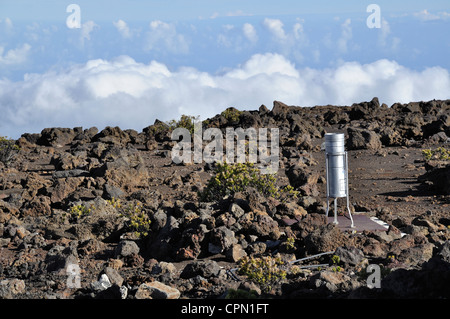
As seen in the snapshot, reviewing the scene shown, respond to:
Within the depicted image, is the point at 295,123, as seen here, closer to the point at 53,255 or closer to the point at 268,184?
the point at 268,184

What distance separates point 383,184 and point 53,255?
8207 millimetres

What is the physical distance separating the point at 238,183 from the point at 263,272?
4.39 metres

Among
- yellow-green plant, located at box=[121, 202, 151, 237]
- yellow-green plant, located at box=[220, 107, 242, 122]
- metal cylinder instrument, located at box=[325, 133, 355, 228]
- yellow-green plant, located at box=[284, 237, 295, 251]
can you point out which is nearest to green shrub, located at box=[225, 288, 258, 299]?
yellow-green plant, located at box=[284, 237, 295, 251]

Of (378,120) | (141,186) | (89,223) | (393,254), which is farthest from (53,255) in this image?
(378,120)

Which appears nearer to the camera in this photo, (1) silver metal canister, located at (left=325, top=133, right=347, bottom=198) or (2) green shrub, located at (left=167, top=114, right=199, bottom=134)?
(1) silver metal canister, located at (left=325, top=133, right=347, bottom=198)

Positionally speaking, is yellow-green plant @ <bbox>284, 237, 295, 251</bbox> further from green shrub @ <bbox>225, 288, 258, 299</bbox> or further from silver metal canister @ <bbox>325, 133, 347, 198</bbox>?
green shrub @ <bbox>225, 288, 258, 299</bbox>

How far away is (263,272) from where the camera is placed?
707 cm

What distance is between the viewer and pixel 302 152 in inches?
734

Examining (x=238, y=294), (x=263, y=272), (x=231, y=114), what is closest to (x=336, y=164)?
(x=263, y=272)

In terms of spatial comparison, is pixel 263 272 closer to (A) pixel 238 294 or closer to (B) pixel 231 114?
(A) pixel 238 294

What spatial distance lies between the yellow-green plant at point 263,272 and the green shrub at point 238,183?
12.9 feet

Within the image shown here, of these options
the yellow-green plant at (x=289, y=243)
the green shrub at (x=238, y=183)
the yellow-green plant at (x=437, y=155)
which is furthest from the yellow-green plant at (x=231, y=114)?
the yellow-green plant at (x=289, y=243)

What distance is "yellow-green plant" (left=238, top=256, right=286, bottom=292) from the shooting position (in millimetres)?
6984

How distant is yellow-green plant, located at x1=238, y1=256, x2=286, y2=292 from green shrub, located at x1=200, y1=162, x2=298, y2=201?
3937 millimetres
